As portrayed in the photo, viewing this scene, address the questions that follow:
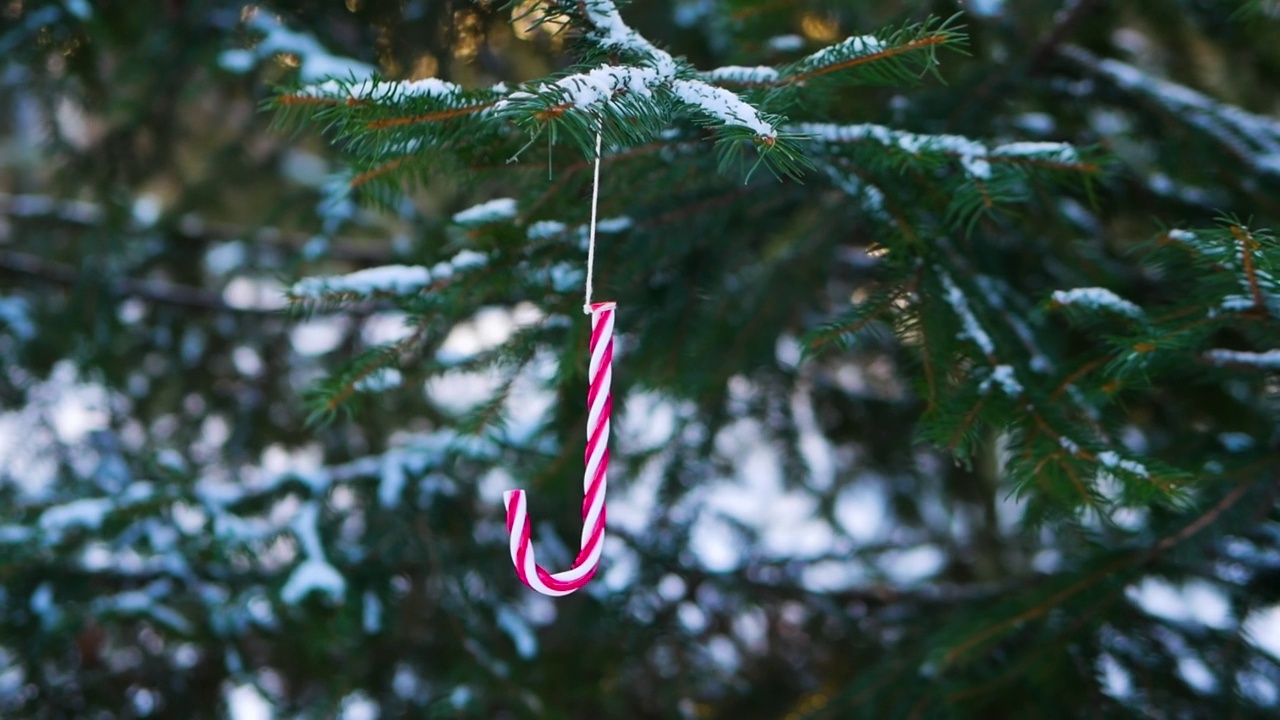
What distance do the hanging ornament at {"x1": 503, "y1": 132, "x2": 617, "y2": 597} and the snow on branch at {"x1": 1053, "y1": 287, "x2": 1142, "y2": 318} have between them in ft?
2.72

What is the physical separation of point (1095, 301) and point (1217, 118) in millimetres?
1254

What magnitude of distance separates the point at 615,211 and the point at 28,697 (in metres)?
2.43

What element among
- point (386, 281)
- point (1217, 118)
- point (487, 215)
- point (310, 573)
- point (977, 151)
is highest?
point (977, 151)

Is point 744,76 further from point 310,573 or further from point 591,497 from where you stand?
point 310,573

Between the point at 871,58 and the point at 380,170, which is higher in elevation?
the point at 871,58

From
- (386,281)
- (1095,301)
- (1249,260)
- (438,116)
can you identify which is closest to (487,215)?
(386,281)

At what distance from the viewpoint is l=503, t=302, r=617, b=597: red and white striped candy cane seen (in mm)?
1521

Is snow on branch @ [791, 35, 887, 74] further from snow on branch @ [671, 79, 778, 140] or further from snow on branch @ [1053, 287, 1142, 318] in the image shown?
snow on branch @ [1053, 287, 1142, 318]

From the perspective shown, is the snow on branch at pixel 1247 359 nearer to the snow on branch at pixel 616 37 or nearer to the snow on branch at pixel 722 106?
the snow on branch at pixel 722 106

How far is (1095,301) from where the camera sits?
177 cm

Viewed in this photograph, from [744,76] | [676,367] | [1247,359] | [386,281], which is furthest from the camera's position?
[676,367]

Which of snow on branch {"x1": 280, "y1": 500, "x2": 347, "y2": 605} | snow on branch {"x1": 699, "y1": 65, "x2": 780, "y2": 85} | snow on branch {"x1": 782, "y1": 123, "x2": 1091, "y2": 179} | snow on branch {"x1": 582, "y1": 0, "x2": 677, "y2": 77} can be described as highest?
snow on branch {"x1": 582, "y1": 0, "x2": 677, "y2": 77}

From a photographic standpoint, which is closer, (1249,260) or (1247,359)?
(1249,260)

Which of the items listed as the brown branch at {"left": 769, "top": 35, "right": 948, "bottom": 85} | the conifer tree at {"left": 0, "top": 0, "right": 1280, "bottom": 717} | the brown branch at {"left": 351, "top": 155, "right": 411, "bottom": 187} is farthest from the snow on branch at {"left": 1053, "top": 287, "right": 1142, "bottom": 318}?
the brown branch at {"left": 351, "top": 155, "right": 411, "bottom": 187}
